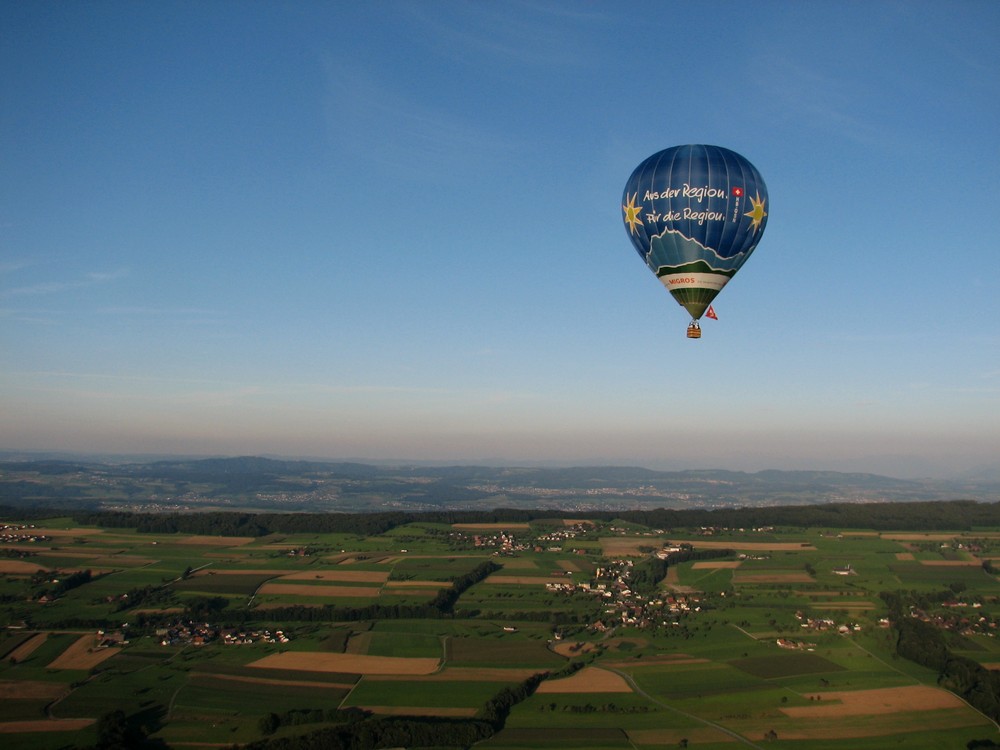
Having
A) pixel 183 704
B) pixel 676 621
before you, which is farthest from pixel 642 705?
pixel 183 704

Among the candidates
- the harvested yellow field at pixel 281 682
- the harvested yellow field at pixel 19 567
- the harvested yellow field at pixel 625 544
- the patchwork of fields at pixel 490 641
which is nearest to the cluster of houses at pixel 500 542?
the patchwork of fields at pixel 490 641

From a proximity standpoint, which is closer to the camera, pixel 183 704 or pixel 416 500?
pixel 183 704

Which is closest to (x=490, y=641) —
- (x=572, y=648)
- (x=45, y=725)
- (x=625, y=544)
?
(x=572, y=648)

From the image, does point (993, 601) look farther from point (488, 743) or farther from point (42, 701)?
point (42, 701)

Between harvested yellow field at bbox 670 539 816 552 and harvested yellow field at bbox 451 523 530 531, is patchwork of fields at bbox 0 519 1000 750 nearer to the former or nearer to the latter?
harvested yellow field at bbox 670 539 816 552

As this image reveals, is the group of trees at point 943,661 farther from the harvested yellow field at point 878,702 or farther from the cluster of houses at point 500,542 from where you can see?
the cluster of houses at point 500,542

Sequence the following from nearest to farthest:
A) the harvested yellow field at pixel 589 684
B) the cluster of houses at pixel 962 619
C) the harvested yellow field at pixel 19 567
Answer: the harvested yellow field at pixel 589 684 < the cluster of houses at pixel 962 619 < the harvested yellow field at pixel 19 567
